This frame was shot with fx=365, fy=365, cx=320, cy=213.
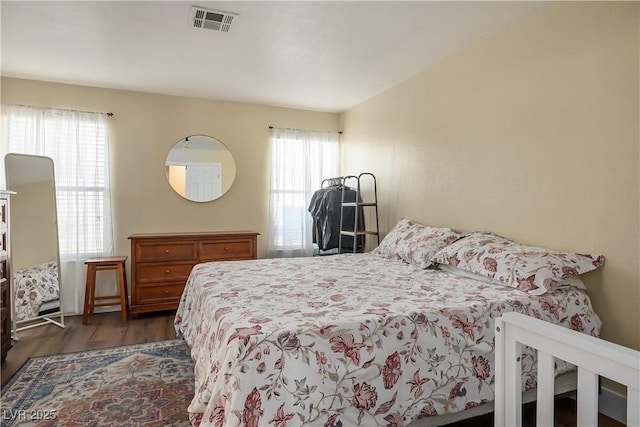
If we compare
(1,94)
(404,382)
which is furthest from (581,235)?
(1,94)

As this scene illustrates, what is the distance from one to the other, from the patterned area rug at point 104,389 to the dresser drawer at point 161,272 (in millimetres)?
901

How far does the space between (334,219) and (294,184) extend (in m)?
0.82

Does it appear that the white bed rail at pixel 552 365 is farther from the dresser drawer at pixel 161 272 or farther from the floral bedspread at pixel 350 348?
the dresser drawer at pixel 161 272

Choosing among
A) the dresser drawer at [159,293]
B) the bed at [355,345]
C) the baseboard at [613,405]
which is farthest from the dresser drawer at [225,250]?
the baseboard at [613,405]

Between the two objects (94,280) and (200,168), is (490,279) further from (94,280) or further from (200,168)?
(94,280)

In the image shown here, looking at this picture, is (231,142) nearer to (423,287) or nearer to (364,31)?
(364,31)

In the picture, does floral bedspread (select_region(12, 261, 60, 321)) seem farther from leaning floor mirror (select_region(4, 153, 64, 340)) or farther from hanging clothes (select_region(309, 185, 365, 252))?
hanging clothes (select_region(309, 185, 365, 252))

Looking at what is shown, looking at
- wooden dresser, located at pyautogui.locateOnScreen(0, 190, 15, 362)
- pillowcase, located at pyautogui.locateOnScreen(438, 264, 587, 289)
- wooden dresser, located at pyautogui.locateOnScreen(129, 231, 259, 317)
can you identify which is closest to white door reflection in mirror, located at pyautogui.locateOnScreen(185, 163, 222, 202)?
wooden dresser, located at pyautogui.locateOnScreen(129, 231, 259, 317)

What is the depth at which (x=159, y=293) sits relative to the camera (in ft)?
A: 12.0

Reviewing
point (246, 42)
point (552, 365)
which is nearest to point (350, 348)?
point (552, 365)

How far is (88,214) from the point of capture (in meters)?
3.79

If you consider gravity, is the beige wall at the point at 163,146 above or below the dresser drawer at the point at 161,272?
above

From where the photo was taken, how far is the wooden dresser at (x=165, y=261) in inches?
142

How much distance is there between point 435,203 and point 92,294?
3394 millimetres
